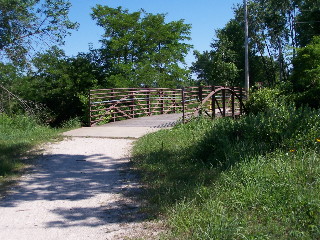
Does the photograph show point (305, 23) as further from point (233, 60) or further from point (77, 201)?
point (77, 201)

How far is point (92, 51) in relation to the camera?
24.7 m

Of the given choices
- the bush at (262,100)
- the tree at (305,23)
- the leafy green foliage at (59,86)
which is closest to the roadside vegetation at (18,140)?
the leafy green foliage at (59,86)

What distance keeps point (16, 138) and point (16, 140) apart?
51cm

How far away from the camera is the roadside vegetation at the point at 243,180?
4.11 m

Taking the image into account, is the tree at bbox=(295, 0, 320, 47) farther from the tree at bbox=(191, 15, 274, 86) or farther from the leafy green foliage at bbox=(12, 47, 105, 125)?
the leafy green foliage at bbox=(12, 47, 105, 125)

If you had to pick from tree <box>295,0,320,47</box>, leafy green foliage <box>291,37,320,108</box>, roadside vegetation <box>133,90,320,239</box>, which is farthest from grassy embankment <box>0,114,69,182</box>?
tree <box>295,0,320,47</box>

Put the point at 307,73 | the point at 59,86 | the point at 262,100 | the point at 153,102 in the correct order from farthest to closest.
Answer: the point at 153,102 → the point at 59,86 → the point at 307,73 → the point at 262,100

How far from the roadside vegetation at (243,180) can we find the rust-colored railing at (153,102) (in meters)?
5.99

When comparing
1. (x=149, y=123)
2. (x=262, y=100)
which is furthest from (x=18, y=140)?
(x=262, y=100)

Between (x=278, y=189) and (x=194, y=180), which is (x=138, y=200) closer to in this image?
(x=194, y=180)

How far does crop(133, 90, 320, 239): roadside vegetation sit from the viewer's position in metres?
4.11

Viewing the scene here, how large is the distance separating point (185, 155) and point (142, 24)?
19569 millimetres

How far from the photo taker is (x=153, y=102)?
21.9 metres

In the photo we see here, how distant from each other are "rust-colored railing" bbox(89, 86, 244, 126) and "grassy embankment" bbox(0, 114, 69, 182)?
8.26 ft
